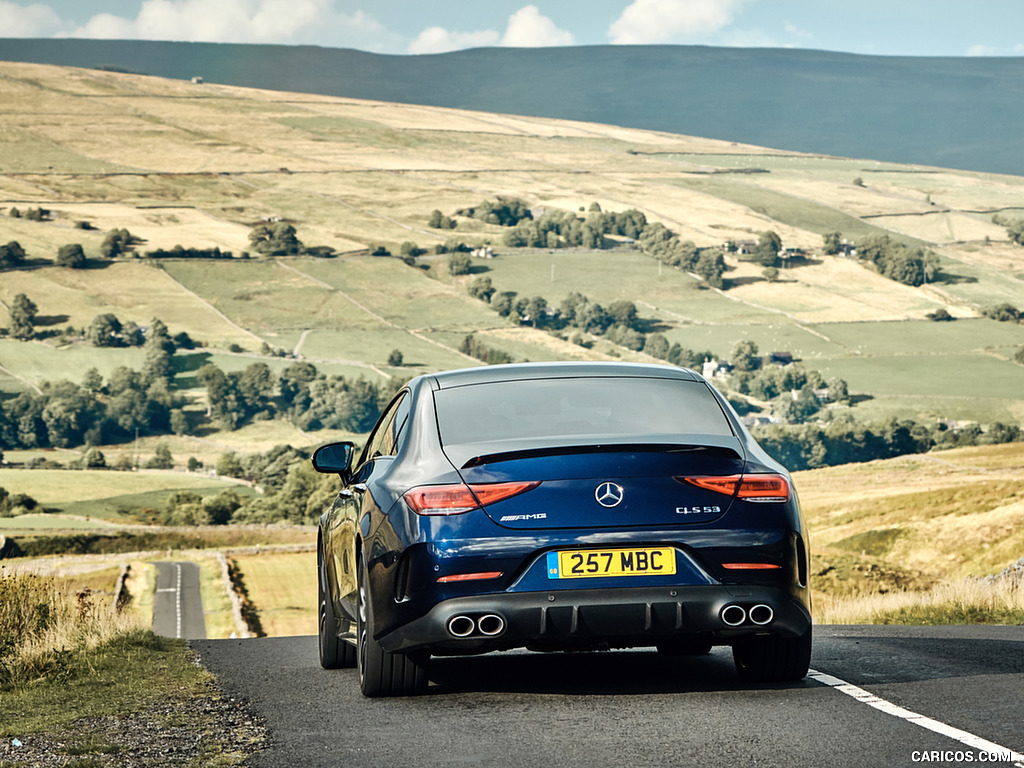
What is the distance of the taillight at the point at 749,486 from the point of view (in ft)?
22.9

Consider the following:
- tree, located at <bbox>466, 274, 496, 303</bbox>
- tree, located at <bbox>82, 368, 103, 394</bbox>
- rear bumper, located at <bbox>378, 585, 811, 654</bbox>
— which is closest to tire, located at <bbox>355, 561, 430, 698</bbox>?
rear bumper, located at <bbox>378, 585, 811, 654</bbox>

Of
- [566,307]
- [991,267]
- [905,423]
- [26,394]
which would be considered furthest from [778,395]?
[26,394]

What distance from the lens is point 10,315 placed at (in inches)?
6624

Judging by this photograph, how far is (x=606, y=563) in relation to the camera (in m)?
6.81

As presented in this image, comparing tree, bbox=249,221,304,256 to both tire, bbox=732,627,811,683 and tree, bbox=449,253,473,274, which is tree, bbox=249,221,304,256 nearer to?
tree, bbox=449,253,473,274

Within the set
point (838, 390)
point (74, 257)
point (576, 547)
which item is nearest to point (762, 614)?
point (576, 547)

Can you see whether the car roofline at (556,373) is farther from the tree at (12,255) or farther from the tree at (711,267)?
the tree at (711,267)

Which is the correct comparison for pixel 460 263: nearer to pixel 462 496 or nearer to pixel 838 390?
pixel 838 390

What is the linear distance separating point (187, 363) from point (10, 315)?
23.5 m

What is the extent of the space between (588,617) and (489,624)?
491mm

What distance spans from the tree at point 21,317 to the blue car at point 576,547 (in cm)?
17000

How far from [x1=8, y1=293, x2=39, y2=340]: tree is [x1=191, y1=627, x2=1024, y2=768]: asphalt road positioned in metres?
168

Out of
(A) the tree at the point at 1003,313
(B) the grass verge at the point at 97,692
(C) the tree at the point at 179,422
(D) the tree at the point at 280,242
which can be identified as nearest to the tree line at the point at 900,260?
(A) the tree at the point at 1003,313

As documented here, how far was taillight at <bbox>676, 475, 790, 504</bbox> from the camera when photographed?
22.9 feet
